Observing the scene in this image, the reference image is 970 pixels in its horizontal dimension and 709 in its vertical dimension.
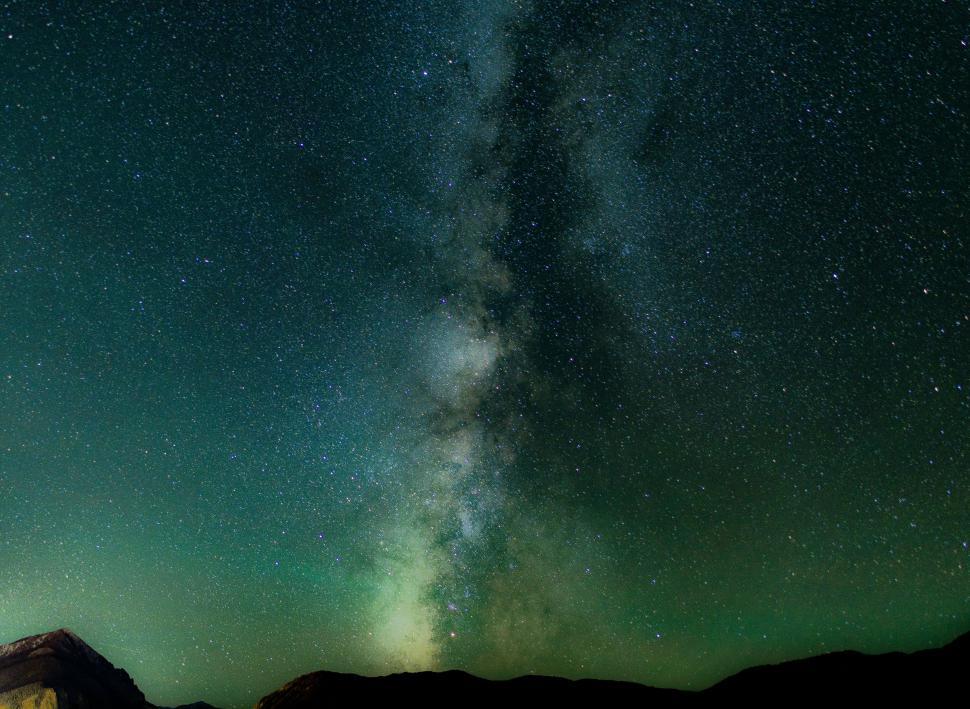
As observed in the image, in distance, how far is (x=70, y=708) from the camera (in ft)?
35.7

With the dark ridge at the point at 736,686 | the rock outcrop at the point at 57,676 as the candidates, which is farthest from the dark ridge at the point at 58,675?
the dark ridge at the point at 736,686

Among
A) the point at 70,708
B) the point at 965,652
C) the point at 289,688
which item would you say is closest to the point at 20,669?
the point at 70,708

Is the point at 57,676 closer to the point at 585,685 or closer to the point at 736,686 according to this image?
the point at 585,685

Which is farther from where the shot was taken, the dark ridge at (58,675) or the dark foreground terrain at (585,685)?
the dark ridge at (58,675)

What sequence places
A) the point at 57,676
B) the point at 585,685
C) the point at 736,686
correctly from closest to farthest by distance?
the point at 736,686 < the point at 585,685 < the point at 57,676

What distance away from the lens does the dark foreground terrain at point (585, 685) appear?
25.9ft

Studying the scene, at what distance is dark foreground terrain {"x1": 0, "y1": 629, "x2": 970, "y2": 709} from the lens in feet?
25.9

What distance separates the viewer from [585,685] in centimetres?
966

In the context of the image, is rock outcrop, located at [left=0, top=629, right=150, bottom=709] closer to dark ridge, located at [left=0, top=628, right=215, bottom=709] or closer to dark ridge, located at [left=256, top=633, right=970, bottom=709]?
dark ridge, located at [left=0, top=628, right=215, bottom=709]

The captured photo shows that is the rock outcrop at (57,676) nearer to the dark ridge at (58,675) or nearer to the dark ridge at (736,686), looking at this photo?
the dark ridge at (58,675)

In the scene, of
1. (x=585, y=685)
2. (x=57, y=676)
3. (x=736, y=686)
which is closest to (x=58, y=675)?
(x=57, y=676)

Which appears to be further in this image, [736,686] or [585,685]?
[585,685]

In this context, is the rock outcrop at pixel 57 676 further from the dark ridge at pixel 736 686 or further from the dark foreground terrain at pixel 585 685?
the dark ridge at pixel 736 686

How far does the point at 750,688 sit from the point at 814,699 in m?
1.09
